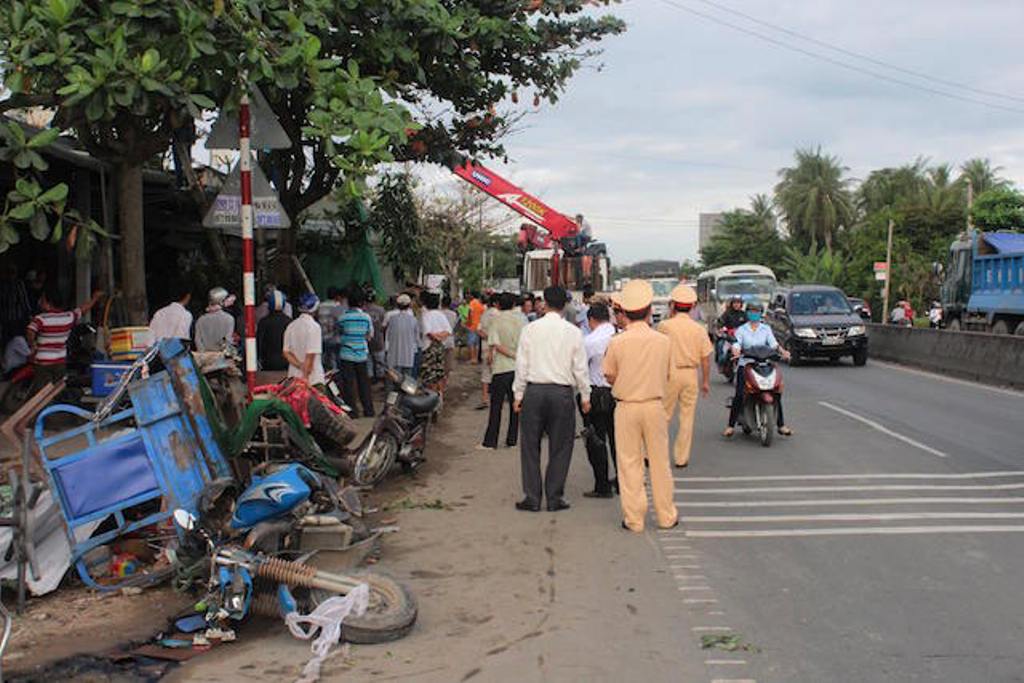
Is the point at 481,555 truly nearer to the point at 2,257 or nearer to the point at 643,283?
the point at 643,283

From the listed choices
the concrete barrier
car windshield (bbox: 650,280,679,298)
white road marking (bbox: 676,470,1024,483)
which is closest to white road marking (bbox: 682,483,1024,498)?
white road marking (bbox: 676,470,1024,483)

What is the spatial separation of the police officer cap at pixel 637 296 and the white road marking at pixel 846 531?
1.85m

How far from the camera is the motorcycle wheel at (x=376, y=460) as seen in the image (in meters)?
9.15

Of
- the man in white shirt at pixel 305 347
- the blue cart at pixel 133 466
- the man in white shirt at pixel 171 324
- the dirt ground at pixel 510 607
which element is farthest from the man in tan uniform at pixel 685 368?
the blue cart at pixel 133 466

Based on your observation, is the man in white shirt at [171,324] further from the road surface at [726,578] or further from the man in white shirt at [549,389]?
the man in white shirt at [549,389]

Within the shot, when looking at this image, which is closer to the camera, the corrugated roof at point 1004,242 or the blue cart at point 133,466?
the blue cart at point 133,466

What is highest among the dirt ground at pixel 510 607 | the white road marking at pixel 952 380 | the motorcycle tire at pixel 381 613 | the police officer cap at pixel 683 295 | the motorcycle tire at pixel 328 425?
the police officer cap at pixel 683 295

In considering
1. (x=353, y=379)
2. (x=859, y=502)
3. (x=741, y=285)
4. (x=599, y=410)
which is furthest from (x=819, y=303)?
(x=859, y=502)

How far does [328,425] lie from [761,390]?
5694mm

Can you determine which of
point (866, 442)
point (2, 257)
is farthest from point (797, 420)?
point (2, 257)

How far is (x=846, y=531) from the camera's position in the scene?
758 cm

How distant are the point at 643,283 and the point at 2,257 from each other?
36.2ft

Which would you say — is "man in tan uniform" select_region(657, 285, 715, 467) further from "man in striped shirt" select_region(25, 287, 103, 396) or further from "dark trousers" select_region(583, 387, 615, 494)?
"man in striped shirt" select_region(25, 287, 103, 396)

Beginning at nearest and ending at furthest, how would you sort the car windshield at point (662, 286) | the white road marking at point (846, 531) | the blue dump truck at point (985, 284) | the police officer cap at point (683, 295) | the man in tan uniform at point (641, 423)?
1. the white road marking at point (846, 531)
2. the man in tan uniform at point (641, 423)
3. the police officer cap at point (683, 295)
4. the blue dump truck at point (985, 284)
5. the car windshield at point (662, 286)
